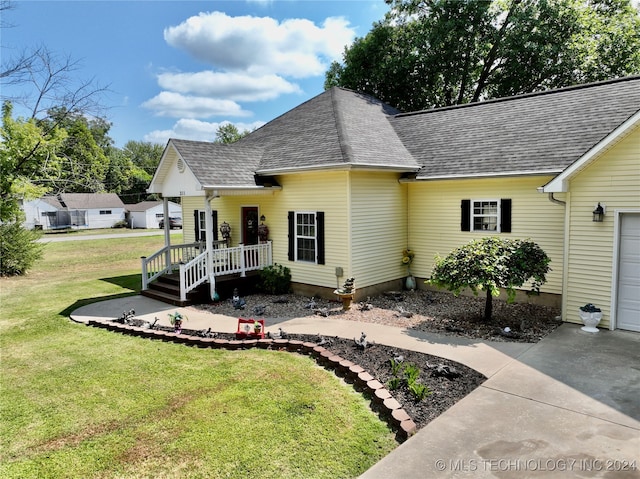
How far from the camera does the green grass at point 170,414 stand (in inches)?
168

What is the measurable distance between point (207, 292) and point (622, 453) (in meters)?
10.1

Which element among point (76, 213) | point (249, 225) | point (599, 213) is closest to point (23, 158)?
point (249, 225)

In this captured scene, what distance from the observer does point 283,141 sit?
14172 mm

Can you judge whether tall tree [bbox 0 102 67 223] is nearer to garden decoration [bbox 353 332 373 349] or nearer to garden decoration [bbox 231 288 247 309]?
garden decoration [bbox 231 288 247 309]

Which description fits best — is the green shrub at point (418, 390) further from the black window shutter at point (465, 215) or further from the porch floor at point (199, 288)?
the porch floor at point (199, 288)

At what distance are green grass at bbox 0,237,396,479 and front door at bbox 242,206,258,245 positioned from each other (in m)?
6.07

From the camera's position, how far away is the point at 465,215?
11.5 metres

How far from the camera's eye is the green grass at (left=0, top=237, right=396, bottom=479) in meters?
4.26

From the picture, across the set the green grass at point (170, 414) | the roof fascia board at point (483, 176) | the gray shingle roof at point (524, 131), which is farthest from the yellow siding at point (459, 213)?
the green grass at point (170, 414)

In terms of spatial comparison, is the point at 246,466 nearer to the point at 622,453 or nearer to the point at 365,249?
the point at 622,453

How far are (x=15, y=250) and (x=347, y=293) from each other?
→ 15547 millimetres

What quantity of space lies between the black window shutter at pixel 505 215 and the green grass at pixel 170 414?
690 cm

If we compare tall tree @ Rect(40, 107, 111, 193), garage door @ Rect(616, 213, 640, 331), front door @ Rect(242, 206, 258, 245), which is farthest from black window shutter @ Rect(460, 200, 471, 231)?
tall tree @ Rect(40, 107, 111, 193)

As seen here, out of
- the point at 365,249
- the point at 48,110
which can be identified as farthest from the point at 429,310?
the point at 48,110
